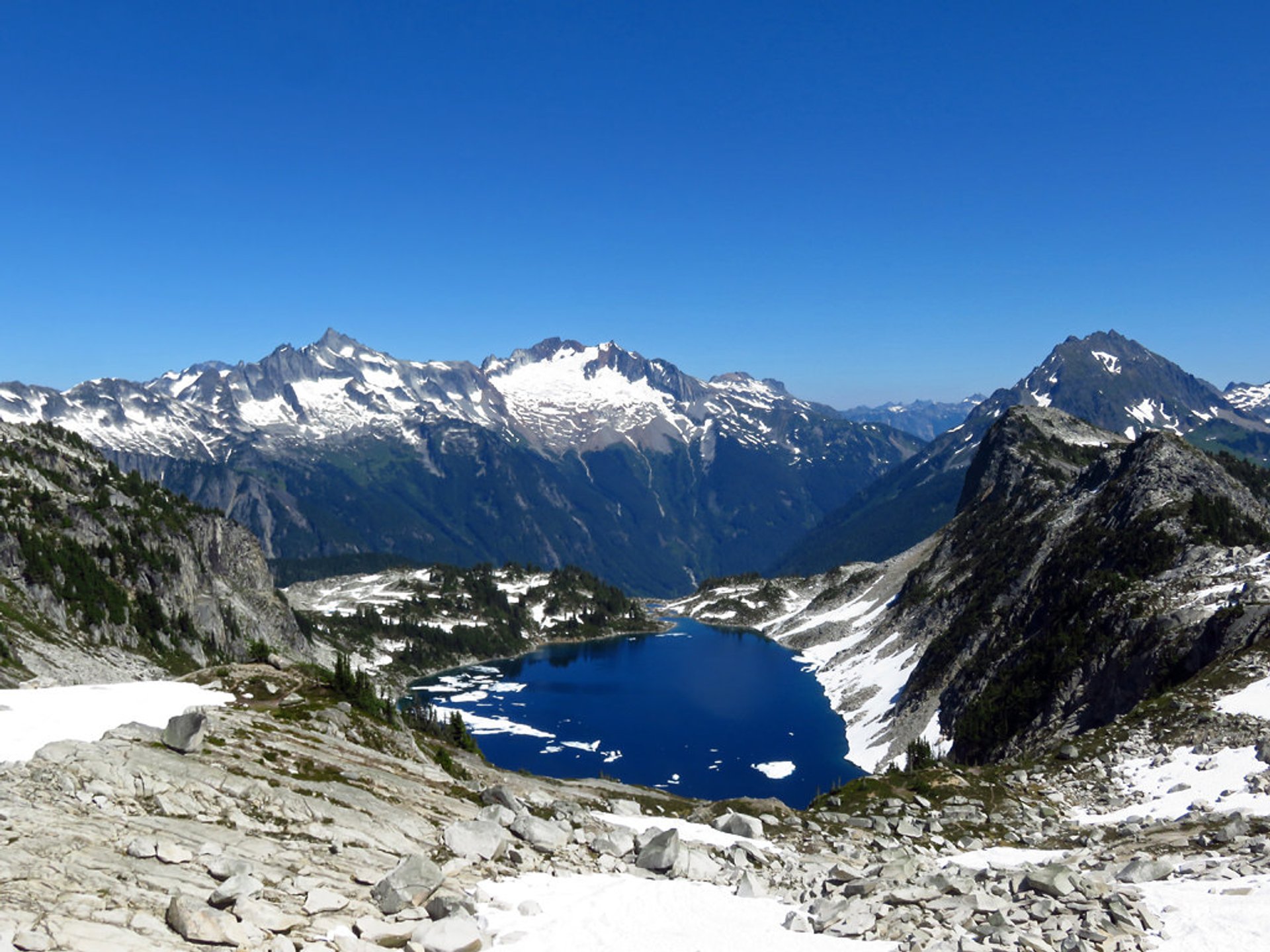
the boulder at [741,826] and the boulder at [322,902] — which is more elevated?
the boulder at [322,902]

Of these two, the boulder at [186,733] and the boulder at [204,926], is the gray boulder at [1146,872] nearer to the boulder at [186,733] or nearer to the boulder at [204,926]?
the boulder at [204,926]

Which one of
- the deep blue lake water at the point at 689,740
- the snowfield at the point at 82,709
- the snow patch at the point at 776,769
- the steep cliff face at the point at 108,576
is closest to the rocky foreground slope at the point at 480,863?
the snowfield at the point at 82,709

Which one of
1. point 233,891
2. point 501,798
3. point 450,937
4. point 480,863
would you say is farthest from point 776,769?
point 233,891

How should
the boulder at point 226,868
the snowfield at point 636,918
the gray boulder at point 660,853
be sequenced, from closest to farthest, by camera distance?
the boulder at point 226,868, the snowfield at point 636,918, the gray boulder at point 660,853

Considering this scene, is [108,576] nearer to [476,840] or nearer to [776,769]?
[776,769]

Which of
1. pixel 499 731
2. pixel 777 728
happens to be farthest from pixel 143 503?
pixel 777 728

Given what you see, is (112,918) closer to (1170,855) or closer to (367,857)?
(367,857)

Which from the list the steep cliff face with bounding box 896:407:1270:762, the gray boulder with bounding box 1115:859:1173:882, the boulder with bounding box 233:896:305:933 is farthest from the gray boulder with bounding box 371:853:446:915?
the steep cliff face with bounding box 896:407:1270:762
